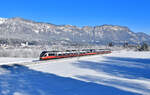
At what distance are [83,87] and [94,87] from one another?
2.97 ft

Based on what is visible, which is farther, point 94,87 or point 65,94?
point 94,87

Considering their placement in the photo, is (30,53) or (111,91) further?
(30,53)

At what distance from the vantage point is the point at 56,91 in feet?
50.0

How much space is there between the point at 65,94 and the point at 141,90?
598 cm

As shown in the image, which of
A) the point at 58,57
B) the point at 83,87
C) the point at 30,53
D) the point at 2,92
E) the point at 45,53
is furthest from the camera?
the point at 30,53

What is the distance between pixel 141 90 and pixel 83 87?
14.9 ft

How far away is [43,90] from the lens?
15469 mm

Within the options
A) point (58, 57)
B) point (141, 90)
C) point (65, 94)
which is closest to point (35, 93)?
point (65, 94)

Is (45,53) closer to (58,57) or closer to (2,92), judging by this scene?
(58,57)

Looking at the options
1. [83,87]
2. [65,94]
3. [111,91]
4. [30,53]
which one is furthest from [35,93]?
[30,53]

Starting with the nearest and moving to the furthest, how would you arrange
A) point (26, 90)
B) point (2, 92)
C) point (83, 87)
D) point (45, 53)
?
point (2, 92), point (26, 90), point (83, 87), point (45, 53)

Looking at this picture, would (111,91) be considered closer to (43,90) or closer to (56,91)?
(56,91)

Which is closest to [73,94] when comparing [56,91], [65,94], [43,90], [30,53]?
[65,94]

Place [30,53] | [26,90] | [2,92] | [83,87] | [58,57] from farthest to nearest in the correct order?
1. [30,53]
2. [58,57]
3. [83,87]
4. [26,90]
5. [2,92]
